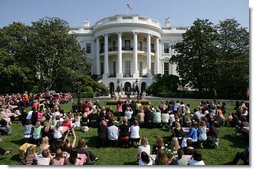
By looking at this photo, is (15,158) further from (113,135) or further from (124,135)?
(124,135)

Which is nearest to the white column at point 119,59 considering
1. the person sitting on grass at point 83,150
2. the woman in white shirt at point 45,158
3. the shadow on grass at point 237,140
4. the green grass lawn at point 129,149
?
the green grass lawn at point 129,149

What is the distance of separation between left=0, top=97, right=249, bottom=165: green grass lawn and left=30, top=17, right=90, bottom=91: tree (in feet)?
55.8

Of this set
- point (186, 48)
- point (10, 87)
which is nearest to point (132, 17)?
point (186, 48)

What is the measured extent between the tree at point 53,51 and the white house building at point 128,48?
31.8ft

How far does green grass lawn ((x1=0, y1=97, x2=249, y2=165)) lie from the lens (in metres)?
8.53

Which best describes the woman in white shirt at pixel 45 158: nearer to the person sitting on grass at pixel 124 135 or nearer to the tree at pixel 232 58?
the person sitting on grass at pixel 124 135

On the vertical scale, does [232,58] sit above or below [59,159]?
above

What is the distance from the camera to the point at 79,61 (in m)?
30.7

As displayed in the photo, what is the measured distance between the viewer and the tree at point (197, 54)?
3147cm

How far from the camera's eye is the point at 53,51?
28.3m

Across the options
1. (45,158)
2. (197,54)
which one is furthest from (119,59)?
(45,158)

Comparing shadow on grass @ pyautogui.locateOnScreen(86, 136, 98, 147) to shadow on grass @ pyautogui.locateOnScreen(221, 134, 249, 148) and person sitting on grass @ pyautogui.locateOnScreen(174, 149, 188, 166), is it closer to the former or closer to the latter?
person sitting on grass @ pyautogui.locateOnScreen(174, 149, 188, 166)

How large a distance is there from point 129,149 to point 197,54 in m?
24.8

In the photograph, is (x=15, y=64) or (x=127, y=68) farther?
(x=127, y=68)
